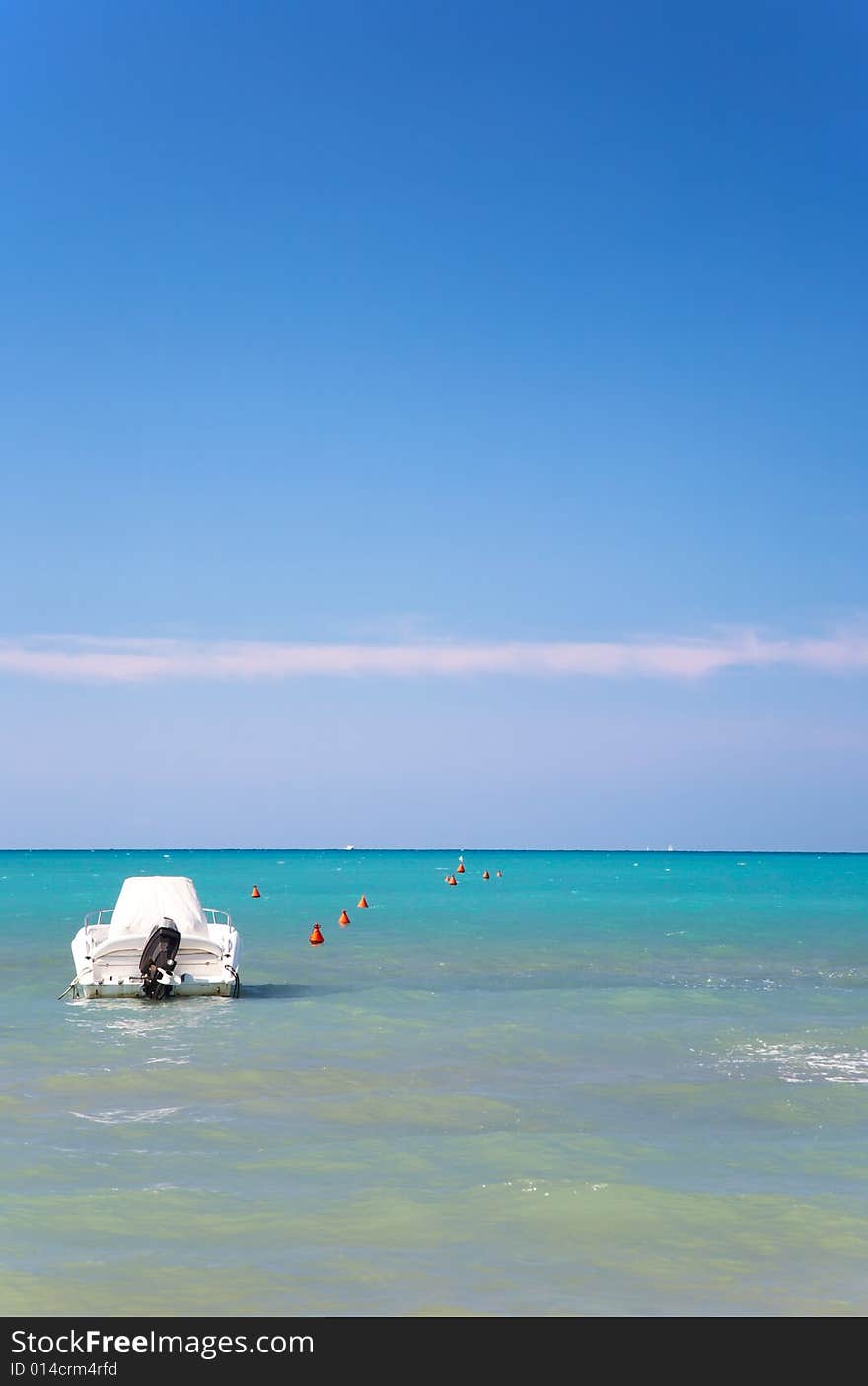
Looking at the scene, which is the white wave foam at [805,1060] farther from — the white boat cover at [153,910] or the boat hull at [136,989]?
the white boat cover at [153,910]

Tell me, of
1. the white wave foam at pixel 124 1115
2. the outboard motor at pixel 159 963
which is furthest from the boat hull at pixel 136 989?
the white wave foam at pixel 124 1115

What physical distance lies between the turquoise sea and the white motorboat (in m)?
0.49

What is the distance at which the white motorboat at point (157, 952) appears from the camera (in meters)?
31.1

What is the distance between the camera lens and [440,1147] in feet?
57.3

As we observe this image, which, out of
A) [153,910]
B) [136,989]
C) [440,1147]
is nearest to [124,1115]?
[440,1147]

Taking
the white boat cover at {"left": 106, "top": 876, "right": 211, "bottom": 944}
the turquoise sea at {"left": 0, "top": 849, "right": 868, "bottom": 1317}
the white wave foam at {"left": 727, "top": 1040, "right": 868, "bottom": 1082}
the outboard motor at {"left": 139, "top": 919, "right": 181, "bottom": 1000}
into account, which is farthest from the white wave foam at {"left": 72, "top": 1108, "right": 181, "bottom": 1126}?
the white boat cover at {"left": 106, "top": 876, "right": 211, "bottom": 944}

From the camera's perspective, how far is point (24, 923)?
202 feet

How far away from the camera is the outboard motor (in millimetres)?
30812

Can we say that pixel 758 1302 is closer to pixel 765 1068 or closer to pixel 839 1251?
pixel 839 1251

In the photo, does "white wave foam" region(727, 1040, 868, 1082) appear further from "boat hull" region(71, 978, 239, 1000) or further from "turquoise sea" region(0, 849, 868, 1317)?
"boat hull" region(71, 978, 239, 1000)

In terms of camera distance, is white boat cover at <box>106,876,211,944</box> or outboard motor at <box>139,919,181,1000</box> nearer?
outboard motor at <box>139,919,181,1000</box>

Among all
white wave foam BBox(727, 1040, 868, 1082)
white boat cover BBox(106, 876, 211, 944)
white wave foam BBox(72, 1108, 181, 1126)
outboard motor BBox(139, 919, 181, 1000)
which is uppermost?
white boat cover BBox(106, 876, 211, 944)

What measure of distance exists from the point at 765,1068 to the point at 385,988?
14305 mm

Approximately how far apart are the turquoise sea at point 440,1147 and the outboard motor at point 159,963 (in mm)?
683
